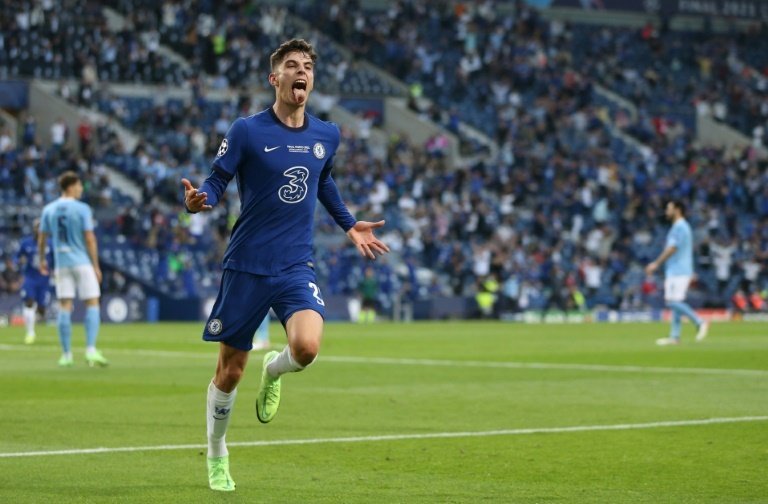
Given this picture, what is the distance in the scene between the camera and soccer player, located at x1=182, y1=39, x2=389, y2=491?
864 cm

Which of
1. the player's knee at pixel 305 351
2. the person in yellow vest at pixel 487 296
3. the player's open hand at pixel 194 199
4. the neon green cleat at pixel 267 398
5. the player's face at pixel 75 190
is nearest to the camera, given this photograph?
the player's open hand at pixel 194 199

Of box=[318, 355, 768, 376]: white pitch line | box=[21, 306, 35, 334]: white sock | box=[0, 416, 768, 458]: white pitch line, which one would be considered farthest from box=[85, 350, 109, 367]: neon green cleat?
box=[0, 416, 768, 458]: white pitch line

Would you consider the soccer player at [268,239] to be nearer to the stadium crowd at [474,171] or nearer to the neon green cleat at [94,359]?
the neon green cleat at [94,359]

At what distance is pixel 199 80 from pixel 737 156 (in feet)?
72.8

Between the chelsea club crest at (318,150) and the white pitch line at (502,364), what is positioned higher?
the chelsea club crest at (318,150)

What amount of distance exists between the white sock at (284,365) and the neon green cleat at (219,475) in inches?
24.2

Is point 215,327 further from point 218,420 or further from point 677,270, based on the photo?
point 677,270

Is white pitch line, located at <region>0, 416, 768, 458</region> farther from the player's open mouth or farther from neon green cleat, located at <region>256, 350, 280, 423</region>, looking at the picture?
the player's open mouth

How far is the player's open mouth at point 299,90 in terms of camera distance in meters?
8.80

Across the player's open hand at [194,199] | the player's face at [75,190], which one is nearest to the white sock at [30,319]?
the player's face at [75,190]

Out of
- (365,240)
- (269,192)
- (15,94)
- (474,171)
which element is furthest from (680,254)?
(15,94)

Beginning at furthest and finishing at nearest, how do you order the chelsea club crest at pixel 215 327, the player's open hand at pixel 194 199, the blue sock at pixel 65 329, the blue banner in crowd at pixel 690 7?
the blue banner in crowd at pixel 690 7
the blue sock at pixel 65 329
the chelsea club crest at pixel 215 327
the player's open hand at pixel 194 199

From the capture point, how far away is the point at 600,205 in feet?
167

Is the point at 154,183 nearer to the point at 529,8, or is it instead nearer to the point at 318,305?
the point at 529,8
